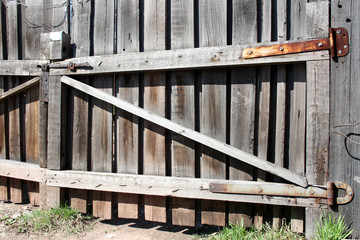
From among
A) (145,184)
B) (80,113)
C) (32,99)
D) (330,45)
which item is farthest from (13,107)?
(330,45)

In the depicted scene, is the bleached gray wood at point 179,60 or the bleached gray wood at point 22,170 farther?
the bleached gray wood at point 22,170

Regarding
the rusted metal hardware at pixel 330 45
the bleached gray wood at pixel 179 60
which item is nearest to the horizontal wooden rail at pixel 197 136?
the bleached gray wood at pixel 179 60

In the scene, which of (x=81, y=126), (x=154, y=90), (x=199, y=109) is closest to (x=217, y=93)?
(x=199, y=109)

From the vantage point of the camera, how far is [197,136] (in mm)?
2736

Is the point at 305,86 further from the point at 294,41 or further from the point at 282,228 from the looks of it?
the point at 282,228

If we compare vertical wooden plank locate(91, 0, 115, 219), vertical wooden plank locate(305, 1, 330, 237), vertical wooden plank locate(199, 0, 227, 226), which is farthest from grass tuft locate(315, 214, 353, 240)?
vertical wooden plank locate(91, 0, 115, 219)

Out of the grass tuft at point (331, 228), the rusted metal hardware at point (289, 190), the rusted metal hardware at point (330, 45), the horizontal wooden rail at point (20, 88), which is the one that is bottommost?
the grass tuft at point (331, 228)

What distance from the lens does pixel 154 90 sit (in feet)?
9.91

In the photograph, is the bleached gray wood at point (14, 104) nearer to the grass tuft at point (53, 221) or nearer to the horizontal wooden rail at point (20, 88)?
the horizontal wooden rail at point (20, 88)

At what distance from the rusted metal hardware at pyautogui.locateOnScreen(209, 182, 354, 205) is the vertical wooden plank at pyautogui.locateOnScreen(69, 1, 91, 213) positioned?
1624mm

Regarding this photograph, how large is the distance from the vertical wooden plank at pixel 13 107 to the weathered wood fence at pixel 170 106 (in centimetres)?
2

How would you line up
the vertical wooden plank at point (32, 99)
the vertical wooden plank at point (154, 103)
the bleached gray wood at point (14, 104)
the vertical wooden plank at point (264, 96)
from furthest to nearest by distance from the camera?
the bleached gray wood at point (14, 104)
the vertical wooden plank at point (32, 99)
the vertical wooden plank at point (154, 103)
the vertical wooden plank at point (264, 96)

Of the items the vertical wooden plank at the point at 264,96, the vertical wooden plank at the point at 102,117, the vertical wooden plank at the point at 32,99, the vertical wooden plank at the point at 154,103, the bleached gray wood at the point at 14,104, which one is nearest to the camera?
the vertical wooden plank at the point at 264,96

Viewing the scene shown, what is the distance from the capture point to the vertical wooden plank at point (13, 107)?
3684mm
